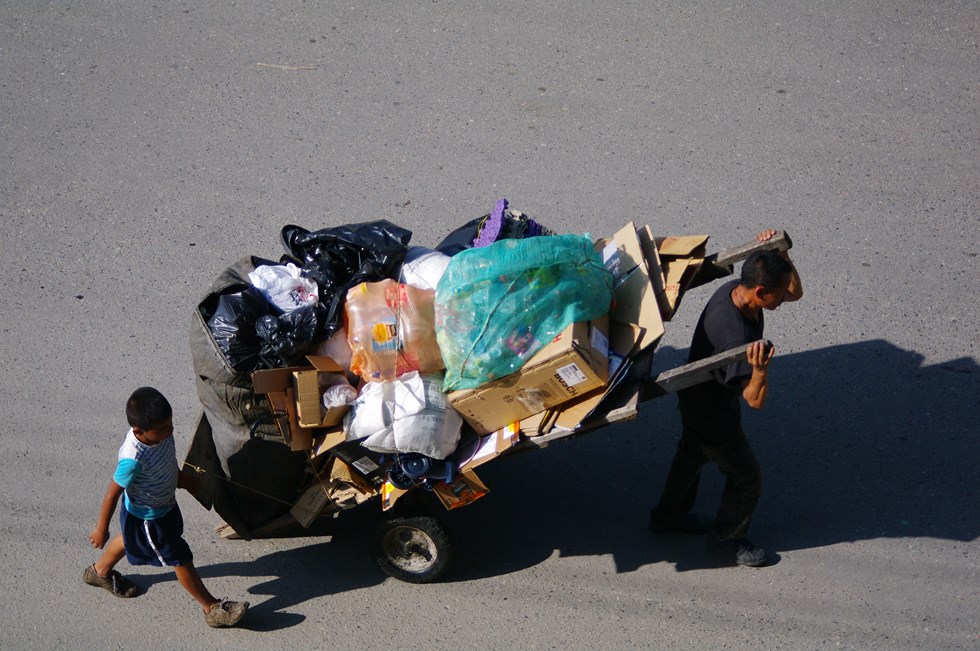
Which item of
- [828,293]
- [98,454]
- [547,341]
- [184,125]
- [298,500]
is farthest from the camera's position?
[184,125]

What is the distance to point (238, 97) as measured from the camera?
773 cm

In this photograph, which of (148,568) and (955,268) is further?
(955,268)

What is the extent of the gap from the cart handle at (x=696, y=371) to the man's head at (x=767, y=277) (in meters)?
0.28

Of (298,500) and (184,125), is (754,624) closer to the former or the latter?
(298,500)

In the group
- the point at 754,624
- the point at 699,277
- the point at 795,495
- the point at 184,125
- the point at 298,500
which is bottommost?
the point at 754,624

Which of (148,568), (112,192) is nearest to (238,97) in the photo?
(112,192)

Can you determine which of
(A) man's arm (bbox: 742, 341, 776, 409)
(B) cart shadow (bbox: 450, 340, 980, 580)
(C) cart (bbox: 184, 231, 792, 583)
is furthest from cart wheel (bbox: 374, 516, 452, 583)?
(A) man's arm (bbox: 742, 341, 776, 409)

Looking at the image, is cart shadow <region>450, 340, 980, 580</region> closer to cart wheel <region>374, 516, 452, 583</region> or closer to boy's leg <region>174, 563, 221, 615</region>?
cart wheel <region>374, 516, 452, 583</region>

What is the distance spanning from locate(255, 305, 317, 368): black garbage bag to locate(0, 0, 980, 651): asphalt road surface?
1335 millimetres

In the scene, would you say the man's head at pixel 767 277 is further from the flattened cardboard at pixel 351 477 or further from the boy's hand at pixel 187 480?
the boy's hand at pixel 187 480

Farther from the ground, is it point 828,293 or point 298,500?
point 828,293

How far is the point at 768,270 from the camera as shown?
4.08 meters

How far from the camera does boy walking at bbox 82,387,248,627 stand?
4.16 meters

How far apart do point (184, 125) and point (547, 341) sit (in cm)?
474
